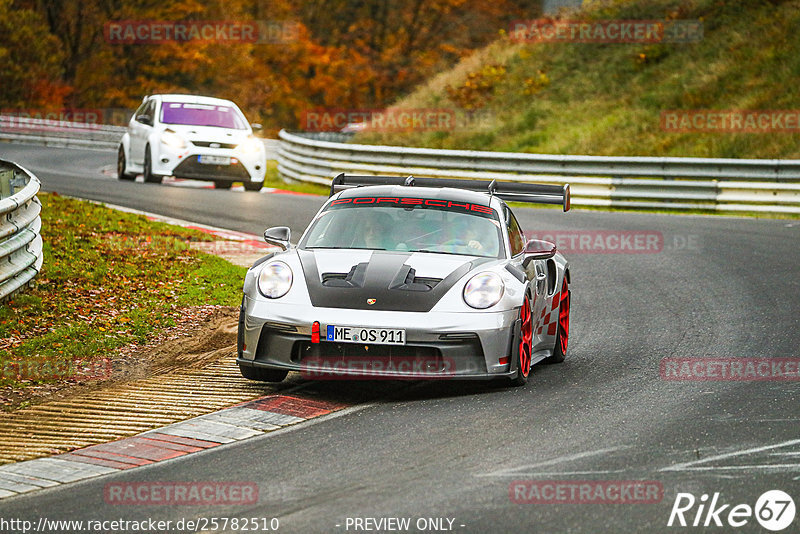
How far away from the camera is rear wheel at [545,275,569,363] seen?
9.20 meters

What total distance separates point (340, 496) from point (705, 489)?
1.70 meters

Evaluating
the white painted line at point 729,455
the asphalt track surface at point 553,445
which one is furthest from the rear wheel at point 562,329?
the white painted line at point 729,455

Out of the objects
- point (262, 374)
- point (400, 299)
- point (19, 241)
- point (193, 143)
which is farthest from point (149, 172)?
point (400, 299)

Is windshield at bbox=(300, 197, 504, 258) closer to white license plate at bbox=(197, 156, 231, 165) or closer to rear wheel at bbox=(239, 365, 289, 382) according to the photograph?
rear wheel at bbox=(239, 365, 289, 382)

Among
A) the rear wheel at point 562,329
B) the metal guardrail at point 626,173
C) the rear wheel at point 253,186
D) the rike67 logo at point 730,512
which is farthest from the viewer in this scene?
the rear wheel at point 253,186

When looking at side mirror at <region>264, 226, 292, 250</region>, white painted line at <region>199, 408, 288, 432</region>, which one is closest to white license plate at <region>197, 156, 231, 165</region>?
side mirror at <region>264, 226, 292, 250</region>

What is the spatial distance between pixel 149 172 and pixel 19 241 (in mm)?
12801

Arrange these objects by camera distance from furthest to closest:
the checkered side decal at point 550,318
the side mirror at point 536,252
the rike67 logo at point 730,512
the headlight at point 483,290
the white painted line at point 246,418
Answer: the checkered side decal at point 550,318 → the side mirror at point 536,252 → the headlight at point 483,290 → the white painted line at point 246,418 → the rike67 logo at point 730,512

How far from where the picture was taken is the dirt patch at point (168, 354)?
815 centimetres

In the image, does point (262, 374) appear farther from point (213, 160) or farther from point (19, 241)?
point (213, 160)

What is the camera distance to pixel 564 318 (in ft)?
31.4

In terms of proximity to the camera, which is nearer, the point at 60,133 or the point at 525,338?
the point at 525,338

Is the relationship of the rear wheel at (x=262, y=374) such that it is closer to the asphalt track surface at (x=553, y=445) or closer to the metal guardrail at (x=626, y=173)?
the asphalt track surface at (x=553, y=445)

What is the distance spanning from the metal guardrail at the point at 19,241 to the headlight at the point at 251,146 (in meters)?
11.1
